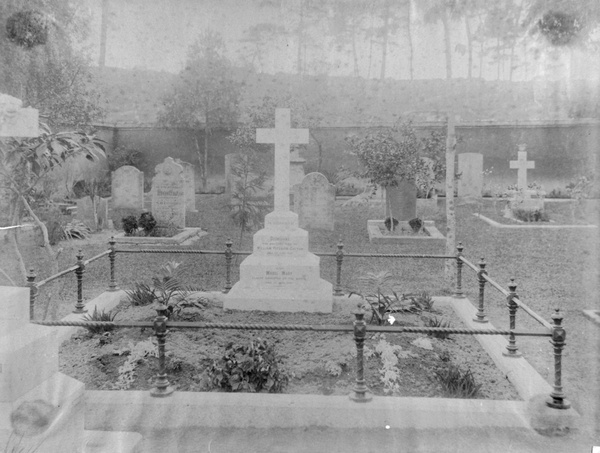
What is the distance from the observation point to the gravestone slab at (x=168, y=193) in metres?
11.8

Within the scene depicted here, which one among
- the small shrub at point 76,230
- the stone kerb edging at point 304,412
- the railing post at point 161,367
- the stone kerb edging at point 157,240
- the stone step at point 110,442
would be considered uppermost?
the small shrub at point 76,230

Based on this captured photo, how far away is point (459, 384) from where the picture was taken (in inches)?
166

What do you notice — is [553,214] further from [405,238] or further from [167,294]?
[167,294]

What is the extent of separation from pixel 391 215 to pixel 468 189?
5.54 m

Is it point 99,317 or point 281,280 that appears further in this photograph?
point 281,280

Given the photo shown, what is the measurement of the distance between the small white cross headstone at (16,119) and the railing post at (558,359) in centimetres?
348

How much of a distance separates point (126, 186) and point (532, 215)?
28.7ft

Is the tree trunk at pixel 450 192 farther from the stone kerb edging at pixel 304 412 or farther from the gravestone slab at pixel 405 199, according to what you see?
the stone kerb edging at pixel 304 412

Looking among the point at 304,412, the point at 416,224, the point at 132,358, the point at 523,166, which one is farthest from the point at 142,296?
the point at 523,166

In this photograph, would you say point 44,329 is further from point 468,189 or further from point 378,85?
point 468,189

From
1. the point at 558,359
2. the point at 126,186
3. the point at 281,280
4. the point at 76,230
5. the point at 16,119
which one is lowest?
the point at 558,359

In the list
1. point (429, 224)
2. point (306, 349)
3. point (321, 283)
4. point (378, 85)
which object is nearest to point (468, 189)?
point (378, 85)

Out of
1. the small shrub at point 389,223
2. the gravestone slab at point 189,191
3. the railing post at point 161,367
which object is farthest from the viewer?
the gravestone slab at point 189,191

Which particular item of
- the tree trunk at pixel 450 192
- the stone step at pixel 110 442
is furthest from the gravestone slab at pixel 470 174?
the stone step at pixel 110 442
